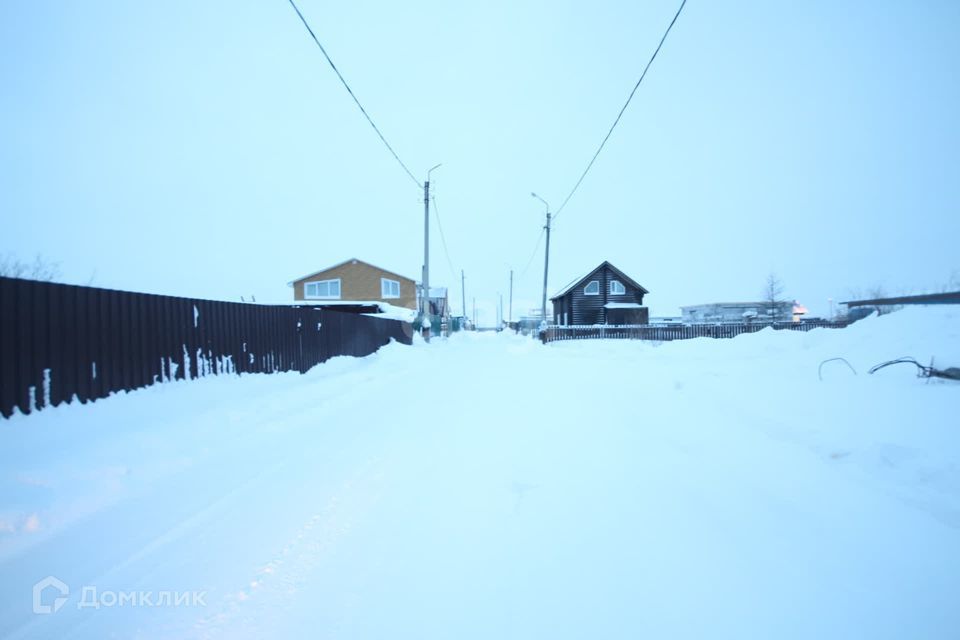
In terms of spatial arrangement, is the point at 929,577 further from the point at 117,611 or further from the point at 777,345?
the point at 777,345

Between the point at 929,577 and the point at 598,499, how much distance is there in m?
1.72

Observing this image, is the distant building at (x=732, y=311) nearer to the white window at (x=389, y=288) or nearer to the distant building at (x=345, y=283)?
the white window at (x=389, y=288)

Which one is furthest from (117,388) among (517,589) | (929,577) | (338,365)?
(929,577)

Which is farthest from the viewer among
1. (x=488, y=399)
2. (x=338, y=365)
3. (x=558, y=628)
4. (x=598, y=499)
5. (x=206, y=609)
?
(x=338, y=365)

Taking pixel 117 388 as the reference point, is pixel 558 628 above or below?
below

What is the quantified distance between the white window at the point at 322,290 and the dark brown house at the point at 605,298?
22422 millimetres

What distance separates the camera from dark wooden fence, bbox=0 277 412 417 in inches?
162

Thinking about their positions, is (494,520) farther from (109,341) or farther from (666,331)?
(666,331)

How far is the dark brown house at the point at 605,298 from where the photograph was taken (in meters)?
35.6

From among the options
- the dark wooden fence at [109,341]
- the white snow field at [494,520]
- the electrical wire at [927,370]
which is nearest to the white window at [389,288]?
the dark wooden fence at [109,341]

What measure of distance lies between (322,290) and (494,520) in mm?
40310

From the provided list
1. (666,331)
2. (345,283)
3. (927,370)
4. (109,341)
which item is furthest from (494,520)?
(345,283)

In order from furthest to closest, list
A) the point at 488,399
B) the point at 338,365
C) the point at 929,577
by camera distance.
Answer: the point at 338,365 → the point at 488,399 → the point at 929,577

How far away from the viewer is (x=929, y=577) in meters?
2.09
